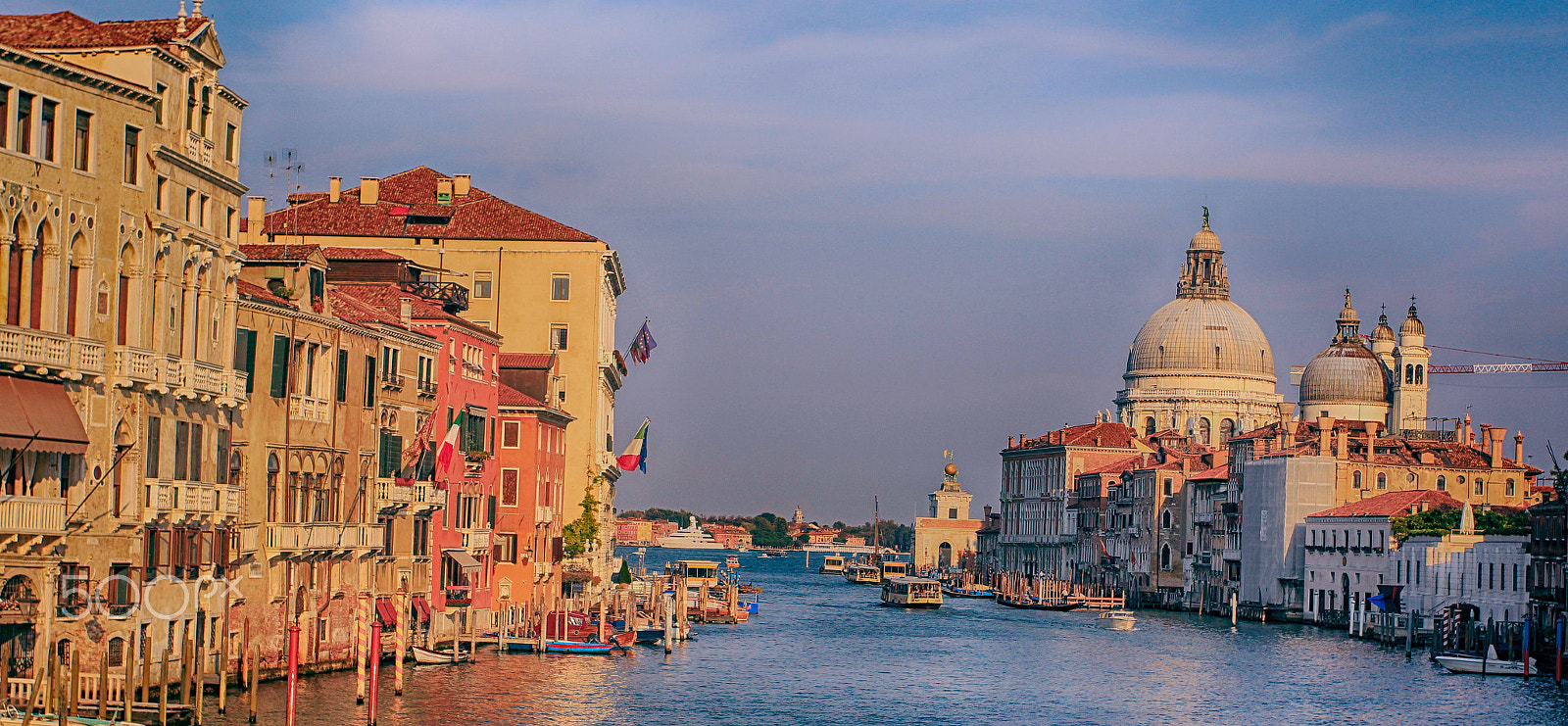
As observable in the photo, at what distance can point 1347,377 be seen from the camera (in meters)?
138

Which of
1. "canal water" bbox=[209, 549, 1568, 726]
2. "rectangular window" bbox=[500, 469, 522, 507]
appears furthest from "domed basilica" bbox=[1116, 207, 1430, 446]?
"rectangular window" bbox=[500, 469, 522, 507]

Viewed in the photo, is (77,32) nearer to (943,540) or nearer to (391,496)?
(391,496)

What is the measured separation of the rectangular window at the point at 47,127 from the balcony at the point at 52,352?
8.10 feet

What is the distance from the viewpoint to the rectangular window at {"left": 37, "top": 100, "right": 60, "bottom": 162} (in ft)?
91.5

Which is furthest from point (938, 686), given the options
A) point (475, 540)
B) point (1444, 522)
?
point (1444, 522)

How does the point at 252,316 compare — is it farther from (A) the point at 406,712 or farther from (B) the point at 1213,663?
(B) the point at 1213,663

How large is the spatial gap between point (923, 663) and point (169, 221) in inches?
1284

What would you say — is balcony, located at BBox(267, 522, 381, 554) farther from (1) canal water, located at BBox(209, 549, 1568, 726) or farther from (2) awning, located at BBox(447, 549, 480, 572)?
(2) awning, located at BBox(447, 549, 480, 572)

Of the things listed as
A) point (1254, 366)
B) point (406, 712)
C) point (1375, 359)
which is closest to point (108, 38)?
A: point (406, 712)

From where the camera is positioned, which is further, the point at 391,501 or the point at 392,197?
the point at 392,197

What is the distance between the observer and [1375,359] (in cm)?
13962

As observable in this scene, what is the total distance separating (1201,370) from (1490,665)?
9910cm

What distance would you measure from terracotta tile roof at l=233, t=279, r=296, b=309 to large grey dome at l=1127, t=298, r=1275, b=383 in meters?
122

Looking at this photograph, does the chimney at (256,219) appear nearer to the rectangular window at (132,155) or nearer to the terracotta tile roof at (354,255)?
the terracotta tile roof at (354,255)
